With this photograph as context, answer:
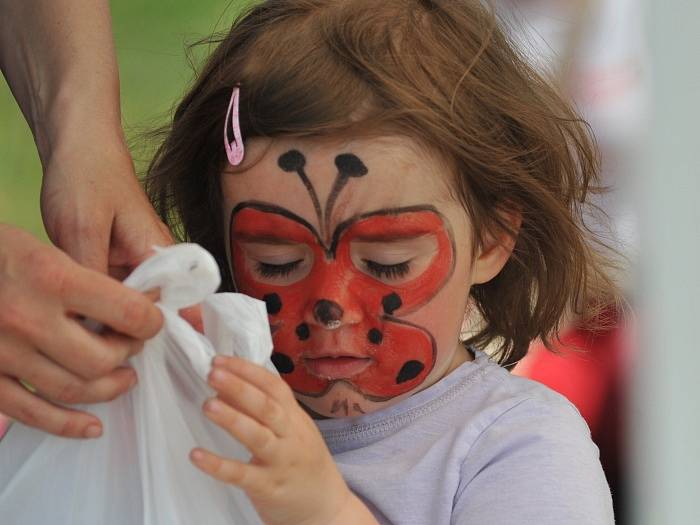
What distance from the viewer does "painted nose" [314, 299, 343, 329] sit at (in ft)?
4.04

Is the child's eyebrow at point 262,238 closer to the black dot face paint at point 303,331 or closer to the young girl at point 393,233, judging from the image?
the young girl at point 393,233

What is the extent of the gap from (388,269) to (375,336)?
8 centimetres

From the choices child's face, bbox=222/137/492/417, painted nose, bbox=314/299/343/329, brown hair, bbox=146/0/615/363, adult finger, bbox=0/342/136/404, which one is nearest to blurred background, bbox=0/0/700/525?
brown hair, bbox=146/0/615/363

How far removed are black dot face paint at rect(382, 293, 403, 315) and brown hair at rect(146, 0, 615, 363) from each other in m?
0.16

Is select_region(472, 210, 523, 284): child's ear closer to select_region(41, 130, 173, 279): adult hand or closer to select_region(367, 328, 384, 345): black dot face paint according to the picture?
select_region(367, 328, 384, 345): black dot face paint

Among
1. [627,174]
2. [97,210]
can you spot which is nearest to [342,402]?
[97,210]

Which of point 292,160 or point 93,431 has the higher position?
point 292,160

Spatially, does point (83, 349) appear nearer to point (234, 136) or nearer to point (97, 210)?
point (97, 210)

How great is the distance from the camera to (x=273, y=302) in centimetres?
129

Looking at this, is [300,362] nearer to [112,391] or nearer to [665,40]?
[112,391]

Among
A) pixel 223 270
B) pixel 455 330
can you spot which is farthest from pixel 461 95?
pixel 223 270

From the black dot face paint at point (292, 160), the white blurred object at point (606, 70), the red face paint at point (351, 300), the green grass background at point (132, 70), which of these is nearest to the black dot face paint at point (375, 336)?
the red face paint at point (351, 300)

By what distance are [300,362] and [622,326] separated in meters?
1.01

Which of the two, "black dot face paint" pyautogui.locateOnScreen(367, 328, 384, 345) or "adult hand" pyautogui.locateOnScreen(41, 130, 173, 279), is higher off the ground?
"adult hand" pyautogui.locateOnScreen(41, 130, 173, 279)
